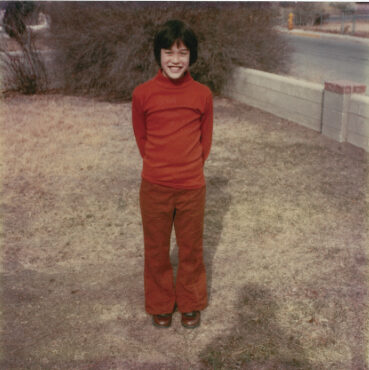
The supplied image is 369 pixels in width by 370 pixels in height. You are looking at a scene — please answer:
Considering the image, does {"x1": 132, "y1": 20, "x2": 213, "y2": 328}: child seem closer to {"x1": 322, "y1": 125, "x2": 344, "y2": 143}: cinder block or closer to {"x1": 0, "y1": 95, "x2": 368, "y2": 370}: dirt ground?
{"x1": 0, "y1": 95, "x2": 368, "y2": 370}: dirt ground

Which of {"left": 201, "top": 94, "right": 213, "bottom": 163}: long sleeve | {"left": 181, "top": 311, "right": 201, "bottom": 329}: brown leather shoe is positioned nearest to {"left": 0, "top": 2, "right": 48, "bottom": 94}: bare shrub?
{"left": 201, "top": 94, "right": 213, "bottom": 163}: long sleeve

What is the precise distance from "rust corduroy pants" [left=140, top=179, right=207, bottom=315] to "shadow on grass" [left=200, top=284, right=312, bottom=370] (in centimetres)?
30

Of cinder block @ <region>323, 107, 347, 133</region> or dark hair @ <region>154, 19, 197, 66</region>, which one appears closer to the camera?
dark hair @ <region>154, 19, 197, 66</region>

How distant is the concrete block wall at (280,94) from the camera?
802 cm

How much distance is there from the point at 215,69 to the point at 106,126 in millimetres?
3232

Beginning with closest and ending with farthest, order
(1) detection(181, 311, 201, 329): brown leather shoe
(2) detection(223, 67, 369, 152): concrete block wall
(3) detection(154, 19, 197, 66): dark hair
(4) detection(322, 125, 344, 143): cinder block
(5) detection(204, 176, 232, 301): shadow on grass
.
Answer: (3) detection(154, 19, 197, 66): dark hair
(1) detection(181, 311, 201, 329): brown leather shoe
(5) detection(204, 176, 232, 301): shadow on grass
(2) detection(223, 67, 369, 152): concrete block wall
(4) detection(322, 125, 344, 143): cinder block

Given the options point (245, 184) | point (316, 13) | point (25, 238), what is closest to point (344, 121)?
point (245, 184)

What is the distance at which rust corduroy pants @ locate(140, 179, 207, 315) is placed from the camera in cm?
292

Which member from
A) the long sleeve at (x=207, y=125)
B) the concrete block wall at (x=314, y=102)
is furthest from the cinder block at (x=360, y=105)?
the long sleeve at (x=207, y=125)

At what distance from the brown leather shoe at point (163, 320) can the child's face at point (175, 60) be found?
1.54 m

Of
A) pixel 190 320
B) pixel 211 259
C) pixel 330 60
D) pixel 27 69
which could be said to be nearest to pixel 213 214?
pixel 211 259

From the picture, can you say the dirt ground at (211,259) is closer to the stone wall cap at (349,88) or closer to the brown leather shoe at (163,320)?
the brown leather shoe at (163,320)

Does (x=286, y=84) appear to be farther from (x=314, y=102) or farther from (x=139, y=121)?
(x=139, y=121)

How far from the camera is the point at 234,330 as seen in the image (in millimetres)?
3209
